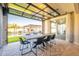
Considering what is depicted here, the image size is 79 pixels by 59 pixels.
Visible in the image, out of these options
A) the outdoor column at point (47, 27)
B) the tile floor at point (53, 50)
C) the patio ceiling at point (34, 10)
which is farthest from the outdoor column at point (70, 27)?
the outdoor column at point (47, 27)

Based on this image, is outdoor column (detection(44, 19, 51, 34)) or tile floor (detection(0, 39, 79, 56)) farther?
outdoor column (detection(44, 19, 51, 34))

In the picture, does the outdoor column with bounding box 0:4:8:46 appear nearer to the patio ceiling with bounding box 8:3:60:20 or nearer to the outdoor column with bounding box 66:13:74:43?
the patio ceiling with bounding box 8:3:60:20

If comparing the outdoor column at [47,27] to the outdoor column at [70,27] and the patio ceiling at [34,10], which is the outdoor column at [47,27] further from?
the outdoor column at [70,27]

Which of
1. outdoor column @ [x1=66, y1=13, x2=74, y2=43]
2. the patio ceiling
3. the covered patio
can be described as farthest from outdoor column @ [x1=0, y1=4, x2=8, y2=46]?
outdoor column @ [x1=66, y1=13, x2=74, y2=43]

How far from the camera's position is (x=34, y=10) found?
7.29 ft

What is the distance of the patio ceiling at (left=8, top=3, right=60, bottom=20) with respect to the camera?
2145mm

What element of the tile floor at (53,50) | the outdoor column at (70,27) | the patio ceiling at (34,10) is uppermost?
the patio ceiling at (34,10)

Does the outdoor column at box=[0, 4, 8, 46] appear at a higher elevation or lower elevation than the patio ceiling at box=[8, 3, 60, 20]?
lower

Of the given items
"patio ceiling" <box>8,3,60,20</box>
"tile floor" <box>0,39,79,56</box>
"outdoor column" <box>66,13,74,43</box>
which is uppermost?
"patio ceiling" <box>8,3,60,20</box>

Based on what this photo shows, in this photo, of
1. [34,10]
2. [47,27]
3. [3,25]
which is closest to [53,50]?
[47,27]

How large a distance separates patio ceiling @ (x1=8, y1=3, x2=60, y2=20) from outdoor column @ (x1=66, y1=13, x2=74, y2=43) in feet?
0.77

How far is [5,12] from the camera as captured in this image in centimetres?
211

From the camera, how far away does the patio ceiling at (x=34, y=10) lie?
2.14 metres

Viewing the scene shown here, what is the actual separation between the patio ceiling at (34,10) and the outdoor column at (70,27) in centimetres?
23
